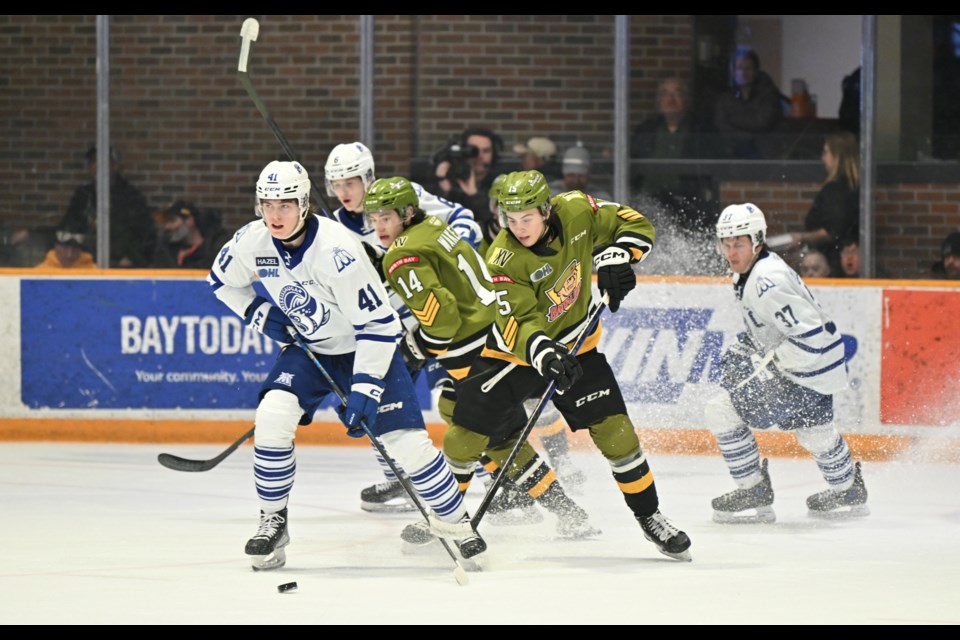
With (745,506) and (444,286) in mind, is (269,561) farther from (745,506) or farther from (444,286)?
(745,506)

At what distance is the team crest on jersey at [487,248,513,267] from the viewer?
5.02 metres

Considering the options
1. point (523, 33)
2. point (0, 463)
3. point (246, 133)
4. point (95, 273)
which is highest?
point (523, 33)

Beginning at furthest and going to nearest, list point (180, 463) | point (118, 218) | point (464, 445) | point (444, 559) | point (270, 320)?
point (118, 218), point (180, 463), point (464, 445), point (444, 559), point (270, 320)

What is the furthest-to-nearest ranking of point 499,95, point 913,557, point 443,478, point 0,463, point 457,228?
point 499,95
point 0,463
point 457,228
point 913,557
point 443,478

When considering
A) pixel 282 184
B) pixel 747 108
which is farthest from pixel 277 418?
pixel 747 108

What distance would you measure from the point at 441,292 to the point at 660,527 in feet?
3.35

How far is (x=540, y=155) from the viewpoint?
835 cm

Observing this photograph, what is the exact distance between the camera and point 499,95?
27.7 feet

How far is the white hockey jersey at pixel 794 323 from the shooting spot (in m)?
5.82

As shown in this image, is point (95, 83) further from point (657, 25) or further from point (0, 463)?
point (657, 25)

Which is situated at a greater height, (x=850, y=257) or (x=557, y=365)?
(x=850, y=257)

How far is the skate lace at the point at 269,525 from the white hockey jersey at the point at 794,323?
198 cm

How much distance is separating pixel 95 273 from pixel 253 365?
90cm

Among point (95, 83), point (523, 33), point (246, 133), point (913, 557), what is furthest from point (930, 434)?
point (95, 83)
